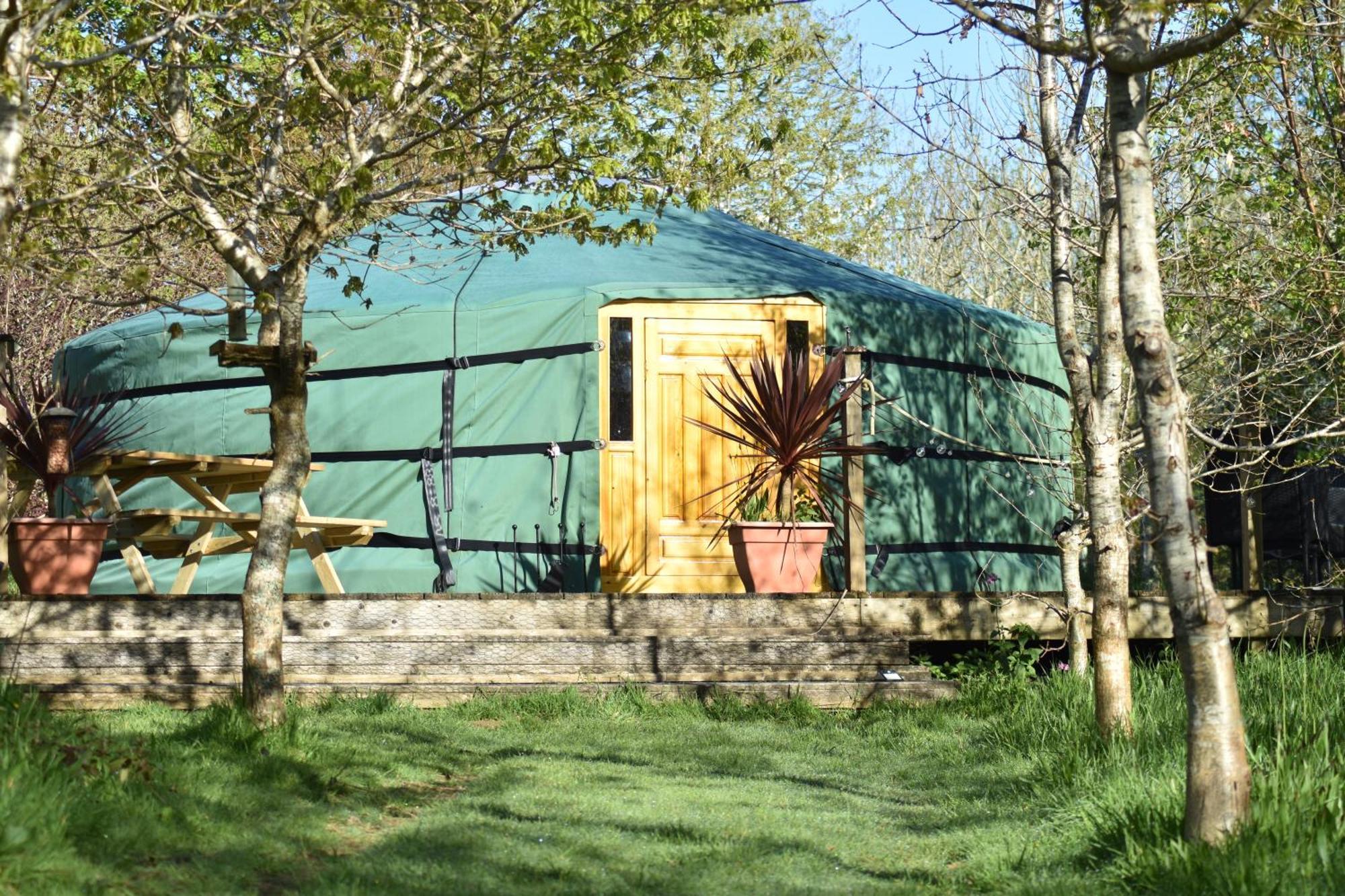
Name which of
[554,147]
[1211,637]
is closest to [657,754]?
[554,147]

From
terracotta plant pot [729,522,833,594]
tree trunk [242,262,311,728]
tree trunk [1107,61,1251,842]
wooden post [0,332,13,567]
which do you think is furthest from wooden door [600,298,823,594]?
tree trunk [1107,61,1251,842]

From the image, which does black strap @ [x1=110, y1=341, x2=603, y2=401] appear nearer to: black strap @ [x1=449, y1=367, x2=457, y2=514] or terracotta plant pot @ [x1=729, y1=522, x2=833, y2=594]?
black strap @ [x1=449, y1=367, x2=457, y2=514]

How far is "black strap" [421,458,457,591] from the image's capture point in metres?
7.21

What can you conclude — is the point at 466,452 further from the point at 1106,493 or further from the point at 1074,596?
the point at 1106,493

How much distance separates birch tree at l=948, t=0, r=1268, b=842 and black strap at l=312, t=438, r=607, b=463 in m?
4.51

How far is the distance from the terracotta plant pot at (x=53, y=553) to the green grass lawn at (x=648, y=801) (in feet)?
3.85

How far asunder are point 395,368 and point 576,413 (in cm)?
107

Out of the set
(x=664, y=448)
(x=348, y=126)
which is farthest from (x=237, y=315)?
(x=664, y=448)

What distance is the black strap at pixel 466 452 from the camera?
7.16 metres

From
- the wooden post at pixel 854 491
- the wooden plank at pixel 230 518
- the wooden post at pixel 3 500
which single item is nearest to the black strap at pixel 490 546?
the wooden plank at pixel 230 518

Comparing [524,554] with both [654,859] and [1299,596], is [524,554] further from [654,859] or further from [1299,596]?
[654,859]

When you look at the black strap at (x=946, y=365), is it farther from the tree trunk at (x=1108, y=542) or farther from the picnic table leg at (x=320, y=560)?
the tree trunk at (x=1108, y=542)

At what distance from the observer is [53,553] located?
5918 millimetres

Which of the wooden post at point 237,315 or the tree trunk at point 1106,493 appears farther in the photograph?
the wooden post at point 237,315
